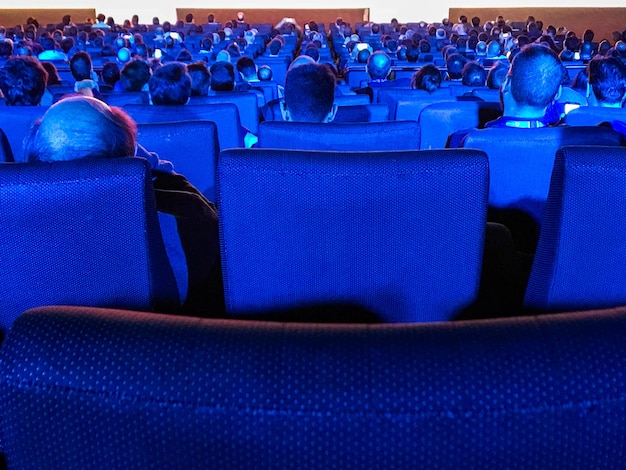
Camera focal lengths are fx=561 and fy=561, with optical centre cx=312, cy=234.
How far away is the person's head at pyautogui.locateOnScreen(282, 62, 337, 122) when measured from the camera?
2.47m

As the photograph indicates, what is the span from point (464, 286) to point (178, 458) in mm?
804

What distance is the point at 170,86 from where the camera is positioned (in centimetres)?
291

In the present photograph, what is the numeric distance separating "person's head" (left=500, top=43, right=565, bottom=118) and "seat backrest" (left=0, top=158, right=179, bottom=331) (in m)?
1.73

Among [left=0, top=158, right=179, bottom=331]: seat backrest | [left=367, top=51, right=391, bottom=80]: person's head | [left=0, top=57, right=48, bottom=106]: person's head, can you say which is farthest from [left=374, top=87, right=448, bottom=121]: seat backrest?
[left=0, top=158, right=179, bottom=331]: seat backrest

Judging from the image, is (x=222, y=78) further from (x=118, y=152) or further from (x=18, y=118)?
(x=118, y=152)

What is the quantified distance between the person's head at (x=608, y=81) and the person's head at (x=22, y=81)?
310 cm

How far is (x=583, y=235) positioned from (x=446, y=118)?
1.81m

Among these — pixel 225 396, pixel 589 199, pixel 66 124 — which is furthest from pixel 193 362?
pixel 66 124

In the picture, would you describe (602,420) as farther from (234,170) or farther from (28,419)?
(234,170)

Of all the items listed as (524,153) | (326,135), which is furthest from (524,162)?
(326,135)

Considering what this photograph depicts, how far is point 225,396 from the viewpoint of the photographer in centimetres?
38

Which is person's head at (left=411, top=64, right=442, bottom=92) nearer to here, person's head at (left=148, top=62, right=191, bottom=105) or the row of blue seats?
person's head at (left=148, top=62, right=191, bottom=105)

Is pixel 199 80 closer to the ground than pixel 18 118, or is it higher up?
higher up

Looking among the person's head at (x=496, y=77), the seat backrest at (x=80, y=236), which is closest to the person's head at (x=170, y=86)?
the seat backrest at (x=80, y=236)
